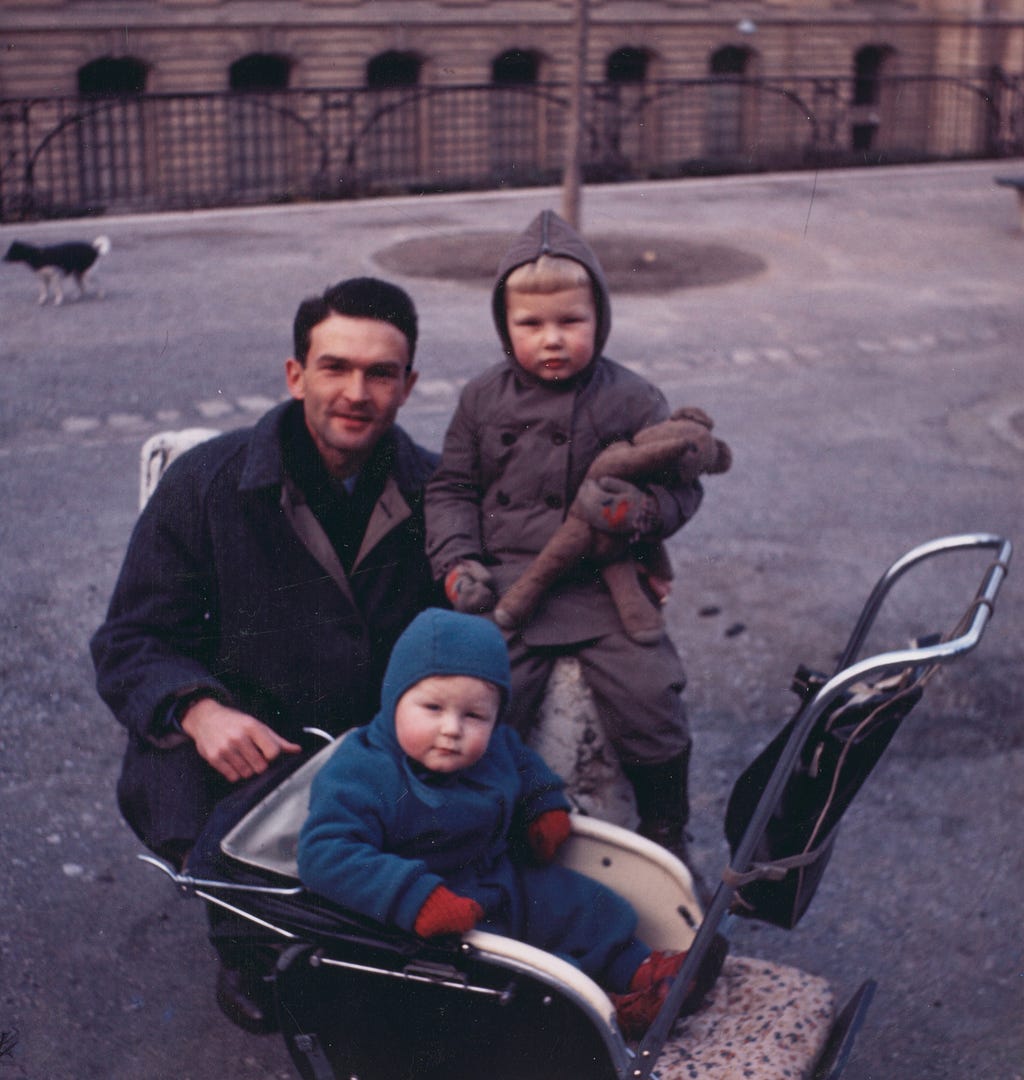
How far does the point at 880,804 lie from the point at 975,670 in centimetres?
114

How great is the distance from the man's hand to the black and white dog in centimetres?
938

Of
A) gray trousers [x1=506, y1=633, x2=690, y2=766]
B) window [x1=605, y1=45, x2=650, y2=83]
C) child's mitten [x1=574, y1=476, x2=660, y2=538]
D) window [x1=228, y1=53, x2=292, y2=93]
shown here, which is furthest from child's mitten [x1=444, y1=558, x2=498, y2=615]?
window [x1=605, y1=45, x2=650, y2=83]

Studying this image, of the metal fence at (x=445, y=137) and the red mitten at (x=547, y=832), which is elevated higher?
the metal fence at (x=445, y=137)

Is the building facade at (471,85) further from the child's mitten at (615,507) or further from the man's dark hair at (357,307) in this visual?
the child's mitten at (615,507)

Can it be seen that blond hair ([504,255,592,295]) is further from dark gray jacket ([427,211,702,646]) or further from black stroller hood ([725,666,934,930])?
black stroller hood ([725,666,934,930])

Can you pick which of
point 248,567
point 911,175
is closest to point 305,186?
point 911,175

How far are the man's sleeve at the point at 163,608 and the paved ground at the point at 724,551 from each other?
2.88 ft

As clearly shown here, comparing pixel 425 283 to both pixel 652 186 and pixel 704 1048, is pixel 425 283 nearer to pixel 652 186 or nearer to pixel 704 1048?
pixel 652 186

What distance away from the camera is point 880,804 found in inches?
174

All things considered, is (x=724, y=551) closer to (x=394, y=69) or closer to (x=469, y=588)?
(x=469, y=588)

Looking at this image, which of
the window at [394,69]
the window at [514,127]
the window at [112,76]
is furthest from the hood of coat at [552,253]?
the window at [394,69]

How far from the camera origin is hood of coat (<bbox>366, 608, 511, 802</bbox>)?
2.60m

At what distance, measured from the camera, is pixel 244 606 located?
10.3 feet

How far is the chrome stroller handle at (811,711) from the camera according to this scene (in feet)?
7.30
